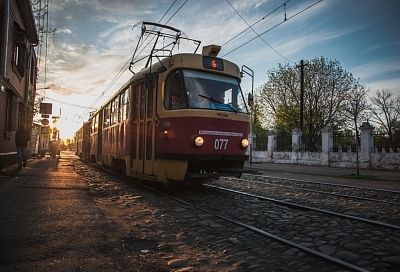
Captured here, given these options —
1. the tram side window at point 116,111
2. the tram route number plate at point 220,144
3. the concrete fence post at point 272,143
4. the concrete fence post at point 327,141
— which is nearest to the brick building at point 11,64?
the tram side window at point 116,111

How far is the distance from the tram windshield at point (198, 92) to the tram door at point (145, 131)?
0.86 metres

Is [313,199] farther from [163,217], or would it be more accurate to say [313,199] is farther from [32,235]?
[32,235]

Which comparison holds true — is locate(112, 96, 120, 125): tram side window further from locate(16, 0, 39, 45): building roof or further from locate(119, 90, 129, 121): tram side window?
locate(16, 0, 39, 45): building roof

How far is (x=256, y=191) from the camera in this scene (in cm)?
1057

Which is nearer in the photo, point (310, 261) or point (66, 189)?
point (310, 261)

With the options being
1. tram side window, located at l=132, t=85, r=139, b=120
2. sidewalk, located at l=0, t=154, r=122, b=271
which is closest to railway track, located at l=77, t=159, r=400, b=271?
sidewalk, located at l=0, t=154, r=122, b=271

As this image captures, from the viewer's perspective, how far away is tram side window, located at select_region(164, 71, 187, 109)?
875cm

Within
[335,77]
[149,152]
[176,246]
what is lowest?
[176,246]

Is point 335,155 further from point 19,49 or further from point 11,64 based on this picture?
point 11,64

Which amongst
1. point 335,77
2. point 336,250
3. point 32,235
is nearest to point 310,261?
point 336,250

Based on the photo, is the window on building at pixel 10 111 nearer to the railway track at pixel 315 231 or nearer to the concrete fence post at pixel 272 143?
the railway track at pixel 315 231

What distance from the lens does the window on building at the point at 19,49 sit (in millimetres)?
17273

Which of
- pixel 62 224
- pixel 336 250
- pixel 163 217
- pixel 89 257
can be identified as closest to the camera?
pixel 89 257

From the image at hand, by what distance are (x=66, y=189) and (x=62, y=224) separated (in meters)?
4.37
